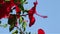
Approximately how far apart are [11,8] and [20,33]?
108mm

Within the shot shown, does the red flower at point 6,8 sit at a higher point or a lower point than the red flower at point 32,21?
higher

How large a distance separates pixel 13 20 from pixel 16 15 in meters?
0.02

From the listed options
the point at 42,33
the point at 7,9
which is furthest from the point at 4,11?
the point at 42,33

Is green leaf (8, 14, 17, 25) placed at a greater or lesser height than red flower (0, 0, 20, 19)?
lesser

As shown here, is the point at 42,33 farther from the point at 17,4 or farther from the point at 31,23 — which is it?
the point at 17,4

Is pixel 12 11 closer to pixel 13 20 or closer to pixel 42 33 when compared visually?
pixel 13 20

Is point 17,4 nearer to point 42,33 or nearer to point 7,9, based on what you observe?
point 7,9


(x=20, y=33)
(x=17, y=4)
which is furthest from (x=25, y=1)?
(x=20, y=33)

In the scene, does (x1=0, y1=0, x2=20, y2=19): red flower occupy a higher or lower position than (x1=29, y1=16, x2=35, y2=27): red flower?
higher

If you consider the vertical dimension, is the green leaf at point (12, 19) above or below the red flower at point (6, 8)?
below

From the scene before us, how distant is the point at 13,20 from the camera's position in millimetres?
355

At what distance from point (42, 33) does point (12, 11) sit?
0.15 metres

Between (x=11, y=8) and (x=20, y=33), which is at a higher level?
(x=11, y=8)

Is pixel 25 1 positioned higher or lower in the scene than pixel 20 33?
higher
